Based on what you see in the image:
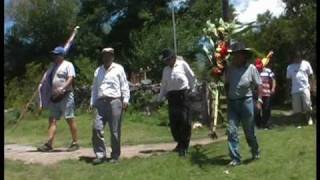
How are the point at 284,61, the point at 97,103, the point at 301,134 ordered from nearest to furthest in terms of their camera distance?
the point at 97,103, the point at 301,134, the point at 284,61

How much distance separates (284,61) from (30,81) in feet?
31.4

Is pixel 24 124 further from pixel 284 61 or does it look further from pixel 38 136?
pixel 284 61

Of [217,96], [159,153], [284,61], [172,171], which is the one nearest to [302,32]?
[284,61]

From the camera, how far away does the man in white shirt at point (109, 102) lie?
933cm

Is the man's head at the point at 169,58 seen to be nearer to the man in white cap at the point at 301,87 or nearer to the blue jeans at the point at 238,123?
the blue jeans at the point at 238,123

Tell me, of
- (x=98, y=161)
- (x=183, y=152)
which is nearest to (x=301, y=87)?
(x=183, y=152)

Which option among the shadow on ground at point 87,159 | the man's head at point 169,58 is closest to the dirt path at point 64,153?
the shadow on ground at point 87,159

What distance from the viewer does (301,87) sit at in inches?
499

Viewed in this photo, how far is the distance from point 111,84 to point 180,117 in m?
1.04

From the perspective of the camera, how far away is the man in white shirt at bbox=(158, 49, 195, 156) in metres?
→ 9.58

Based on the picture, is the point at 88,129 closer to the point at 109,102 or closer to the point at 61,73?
the point at 61,73

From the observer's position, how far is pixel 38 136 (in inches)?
588

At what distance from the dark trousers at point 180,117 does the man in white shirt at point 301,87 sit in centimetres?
367

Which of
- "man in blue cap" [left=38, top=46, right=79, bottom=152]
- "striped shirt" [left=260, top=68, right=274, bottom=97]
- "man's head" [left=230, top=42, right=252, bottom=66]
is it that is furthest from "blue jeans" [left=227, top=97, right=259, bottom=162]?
"striped shirt" [left=260, top=68, right=274, bottom=97]
